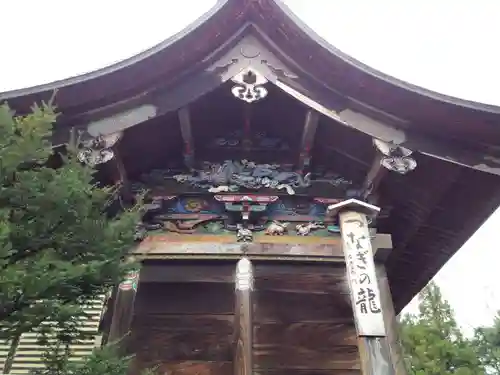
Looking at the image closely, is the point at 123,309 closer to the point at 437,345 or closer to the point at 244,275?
the point at 244,275

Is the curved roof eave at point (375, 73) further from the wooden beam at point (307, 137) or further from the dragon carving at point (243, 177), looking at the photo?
the dragon carving at point (243, 177)

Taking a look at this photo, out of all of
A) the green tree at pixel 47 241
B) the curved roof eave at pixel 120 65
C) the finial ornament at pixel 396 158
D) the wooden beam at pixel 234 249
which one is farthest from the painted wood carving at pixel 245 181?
the green tree at pixel 47 241

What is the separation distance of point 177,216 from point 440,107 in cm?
283

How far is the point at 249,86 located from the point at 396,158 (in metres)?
1.62

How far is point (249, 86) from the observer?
17.0 feet

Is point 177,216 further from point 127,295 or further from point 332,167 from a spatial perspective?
point 332,167

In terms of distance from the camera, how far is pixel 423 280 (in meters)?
7.28

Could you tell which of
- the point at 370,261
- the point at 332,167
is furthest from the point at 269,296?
the point at 332,167

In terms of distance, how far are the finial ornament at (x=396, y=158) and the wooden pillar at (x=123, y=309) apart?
105 inches

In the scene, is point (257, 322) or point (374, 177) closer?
point (257, 322)

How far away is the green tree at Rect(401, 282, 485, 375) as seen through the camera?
2059 centimetres

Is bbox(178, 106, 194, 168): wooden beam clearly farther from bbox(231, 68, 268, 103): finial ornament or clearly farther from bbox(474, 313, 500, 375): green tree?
bbox(474, 313, 500, 375): green tree

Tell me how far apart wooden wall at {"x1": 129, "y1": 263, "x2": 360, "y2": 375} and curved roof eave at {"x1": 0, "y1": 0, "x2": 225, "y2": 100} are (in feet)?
6.46

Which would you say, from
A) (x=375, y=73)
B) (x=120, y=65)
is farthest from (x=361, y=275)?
(x=120, y=65)
